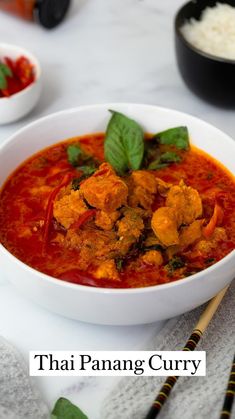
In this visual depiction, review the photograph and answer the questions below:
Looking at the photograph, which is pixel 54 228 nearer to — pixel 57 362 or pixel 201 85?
pixel 57 362

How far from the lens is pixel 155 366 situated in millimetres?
1823

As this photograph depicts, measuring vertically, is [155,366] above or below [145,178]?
below

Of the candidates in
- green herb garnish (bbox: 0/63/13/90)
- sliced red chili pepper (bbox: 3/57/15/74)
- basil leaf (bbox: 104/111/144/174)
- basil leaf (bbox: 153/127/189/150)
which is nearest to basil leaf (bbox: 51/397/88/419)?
basil leaf (bbox: 104/111/144/174)

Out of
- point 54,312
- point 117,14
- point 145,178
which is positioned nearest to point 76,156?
point 145,178

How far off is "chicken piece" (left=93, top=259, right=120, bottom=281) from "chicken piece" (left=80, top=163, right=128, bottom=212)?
15 centimetres

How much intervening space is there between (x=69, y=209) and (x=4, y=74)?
1.01 m

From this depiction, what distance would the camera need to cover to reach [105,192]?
1.86m

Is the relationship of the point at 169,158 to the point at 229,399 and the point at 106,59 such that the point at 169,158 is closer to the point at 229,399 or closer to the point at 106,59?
the point at 229,399

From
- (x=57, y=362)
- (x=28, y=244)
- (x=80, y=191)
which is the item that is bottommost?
(x=57, y=362)

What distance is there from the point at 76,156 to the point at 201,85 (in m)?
0.70

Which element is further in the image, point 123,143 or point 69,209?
point 123,143

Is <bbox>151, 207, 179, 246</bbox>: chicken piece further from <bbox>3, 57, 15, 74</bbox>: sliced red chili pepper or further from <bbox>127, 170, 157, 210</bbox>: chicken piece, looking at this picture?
<bbox>3, 57, 15, 74</bbox>: sliced red chili pepper

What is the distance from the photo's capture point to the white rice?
2.77 metres

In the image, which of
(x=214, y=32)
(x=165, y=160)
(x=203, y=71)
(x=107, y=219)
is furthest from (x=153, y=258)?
(x=214, y=32)
